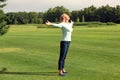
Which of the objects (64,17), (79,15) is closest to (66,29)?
(64,17)

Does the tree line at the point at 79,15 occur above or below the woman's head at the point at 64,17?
below

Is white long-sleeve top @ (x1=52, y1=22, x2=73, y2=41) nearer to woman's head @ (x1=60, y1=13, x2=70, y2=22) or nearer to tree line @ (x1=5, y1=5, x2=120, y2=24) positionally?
woman's head @ (x1=60, y1=13, x2=70, y2=22)

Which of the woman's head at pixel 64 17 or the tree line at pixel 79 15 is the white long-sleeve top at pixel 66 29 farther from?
the tree line at pixel 79 15

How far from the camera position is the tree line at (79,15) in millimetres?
152363

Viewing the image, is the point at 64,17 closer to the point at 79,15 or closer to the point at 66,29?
the point at 66,29

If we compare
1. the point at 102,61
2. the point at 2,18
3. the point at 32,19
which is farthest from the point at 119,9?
the point at 102,61

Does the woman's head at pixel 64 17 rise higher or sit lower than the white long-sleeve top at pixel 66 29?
higher

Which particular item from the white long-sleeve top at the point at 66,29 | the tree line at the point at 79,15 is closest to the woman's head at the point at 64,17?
the white long-sleeve top at the point at 66,29

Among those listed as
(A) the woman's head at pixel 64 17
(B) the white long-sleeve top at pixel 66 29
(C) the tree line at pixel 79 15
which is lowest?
(C) the tree line at pixel 79 15

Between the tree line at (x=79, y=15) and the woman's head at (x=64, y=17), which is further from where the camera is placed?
the tree line at (x=79, y=15)

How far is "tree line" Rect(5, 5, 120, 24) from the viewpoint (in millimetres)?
152363

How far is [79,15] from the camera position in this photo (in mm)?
170375

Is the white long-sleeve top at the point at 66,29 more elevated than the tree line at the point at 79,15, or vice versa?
the white long-sleeve top at the point at 66,29

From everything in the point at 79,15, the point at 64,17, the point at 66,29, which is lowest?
the point at 79,15
